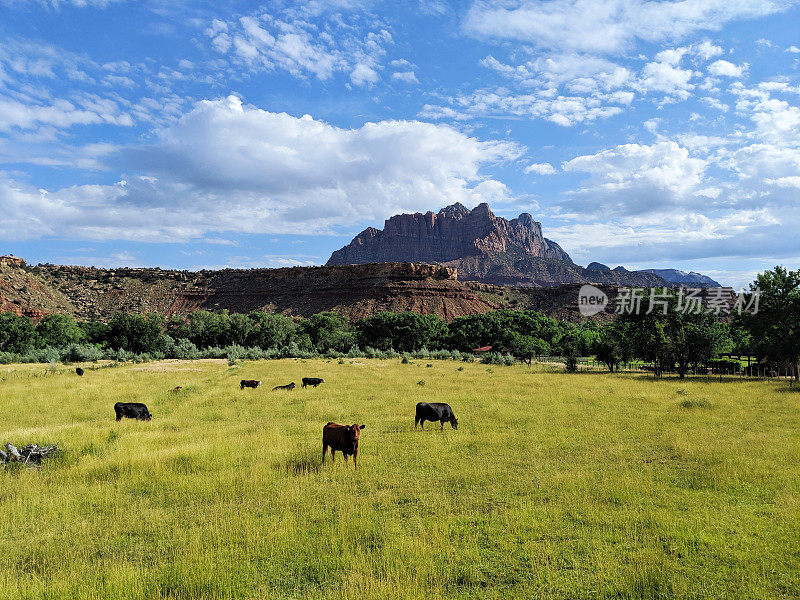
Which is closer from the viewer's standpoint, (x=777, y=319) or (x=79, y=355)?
(x=777, y=319)

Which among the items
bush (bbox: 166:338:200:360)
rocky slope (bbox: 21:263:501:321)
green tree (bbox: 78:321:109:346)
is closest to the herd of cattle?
bush (bbox: 166:338:200:360)

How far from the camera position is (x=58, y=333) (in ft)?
213

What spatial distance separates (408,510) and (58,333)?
75.4 m

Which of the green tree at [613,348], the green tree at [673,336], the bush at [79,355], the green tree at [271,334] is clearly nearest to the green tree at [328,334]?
the green tree at [271,334]

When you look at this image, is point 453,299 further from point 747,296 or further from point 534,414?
point 534,414

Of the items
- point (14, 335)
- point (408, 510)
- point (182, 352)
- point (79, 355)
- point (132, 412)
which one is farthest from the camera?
point (14, 335)

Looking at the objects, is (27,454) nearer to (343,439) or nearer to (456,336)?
(343,439)

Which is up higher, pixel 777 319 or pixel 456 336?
pixel 777 319

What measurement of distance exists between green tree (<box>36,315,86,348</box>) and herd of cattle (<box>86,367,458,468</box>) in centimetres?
5096

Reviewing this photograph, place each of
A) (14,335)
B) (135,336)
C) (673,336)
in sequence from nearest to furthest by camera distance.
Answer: (673,336) → (14,335) → (135,336)

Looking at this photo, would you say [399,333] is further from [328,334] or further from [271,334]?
[271,334]

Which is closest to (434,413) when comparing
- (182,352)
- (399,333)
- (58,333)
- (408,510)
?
(408,510)

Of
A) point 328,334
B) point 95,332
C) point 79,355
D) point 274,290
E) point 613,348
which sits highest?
point 274,290

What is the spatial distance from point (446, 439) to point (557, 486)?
16.0 ft
